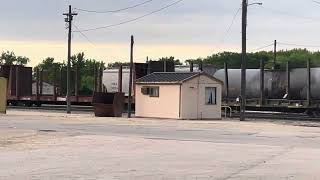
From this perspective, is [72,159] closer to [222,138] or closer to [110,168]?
[110,168]

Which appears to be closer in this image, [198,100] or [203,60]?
[198,100]

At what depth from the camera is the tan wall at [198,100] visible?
41.3m

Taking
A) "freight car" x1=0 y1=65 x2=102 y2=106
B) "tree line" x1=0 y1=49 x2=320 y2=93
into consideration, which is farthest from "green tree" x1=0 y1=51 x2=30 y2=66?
"freight car" x1=0 y1=65 x2=102 y2=106

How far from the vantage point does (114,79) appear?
5088cm

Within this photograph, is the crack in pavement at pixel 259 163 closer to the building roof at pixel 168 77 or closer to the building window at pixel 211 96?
the building roof at pixel 168 77

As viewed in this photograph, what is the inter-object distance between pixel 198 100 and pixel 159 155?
24489 mm

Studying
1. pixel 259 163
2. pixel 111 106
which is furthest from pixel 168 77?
pixel 259 163

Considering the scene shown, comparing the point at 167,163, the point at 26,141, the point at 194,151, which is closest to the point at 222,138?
the point at 194,151

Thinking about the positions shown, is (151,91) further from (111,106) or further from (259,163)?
(259,163)

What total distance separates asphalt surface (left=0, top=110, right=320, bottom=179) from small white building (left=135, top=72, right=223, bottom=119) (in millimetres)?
12959

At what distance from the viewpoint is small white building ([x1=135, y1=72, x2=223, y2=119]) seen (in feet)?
135

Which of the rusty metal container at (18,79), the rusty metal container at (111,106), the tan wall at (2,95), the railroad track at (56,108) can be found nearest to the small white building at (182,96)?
the rusty metal container at (111,106)

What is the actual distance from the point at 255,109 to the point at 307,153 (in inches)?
1056

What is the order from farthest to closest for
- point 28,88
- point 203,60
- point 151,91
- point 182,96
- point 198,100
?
point 203,60
point 28,88
point 151,91
point 198,100
point 182,96
